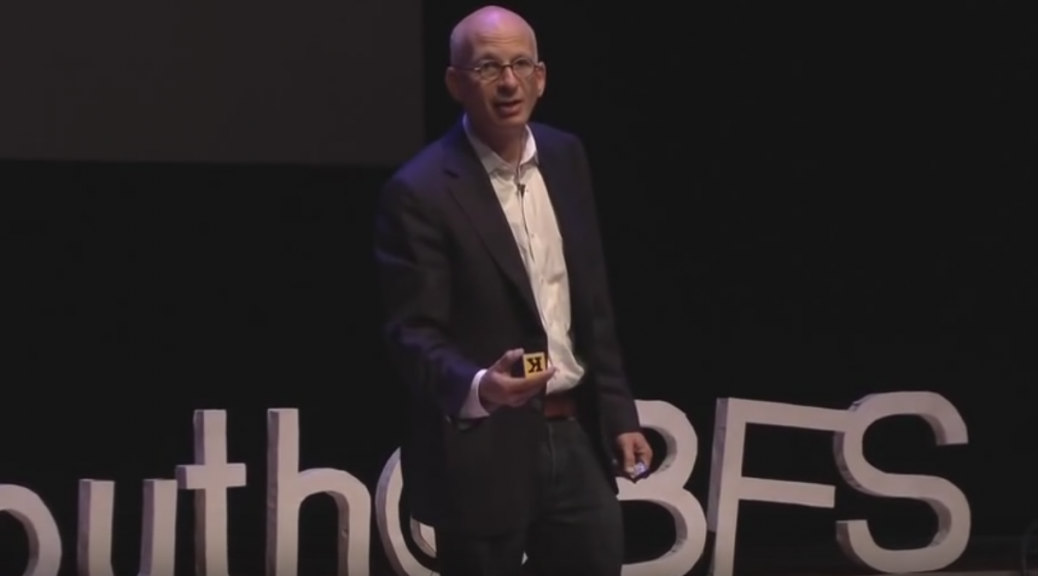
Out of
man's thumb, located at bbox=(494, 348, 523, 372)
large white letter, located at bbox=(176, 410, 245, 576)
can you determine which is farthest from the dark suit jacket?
large white letter, located at bbox=(176, 410, 245, 576)

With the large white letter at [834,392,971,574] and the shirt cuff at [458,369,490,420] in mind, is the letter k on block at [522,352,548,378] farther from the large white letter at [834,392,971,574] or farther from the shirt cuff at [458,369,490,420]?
the large white letter at [834,392,971,574]

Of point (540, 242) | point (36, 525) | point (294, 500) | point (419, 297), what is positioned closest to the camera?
point (419, 297)

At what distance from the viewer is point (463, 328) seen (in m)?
2.29

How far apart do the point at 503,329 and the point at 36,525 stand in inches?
85.0

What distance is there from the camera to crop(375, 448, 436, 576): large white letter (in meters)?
4.25

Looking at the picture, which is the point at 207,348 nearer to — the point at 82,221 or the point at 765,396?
the point at 82,221

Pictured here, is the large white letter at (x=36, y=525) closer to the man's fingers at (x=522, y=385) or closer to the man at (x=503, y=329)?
the man at (x=503, y=329)

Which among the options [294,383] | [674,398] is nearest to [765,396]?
[674,398]

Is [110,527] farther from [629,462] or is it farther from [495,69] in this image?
[495,69]

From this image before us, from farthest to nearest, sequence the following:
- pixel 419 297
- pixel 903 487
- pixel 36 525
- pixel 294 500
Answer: pixel 903 487 → pixel 294 500 → pixel 36 525 → pixel 419 297

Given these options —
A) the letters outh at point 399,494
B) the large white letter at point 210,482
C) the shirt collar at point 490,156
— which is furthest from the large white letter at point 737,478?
the shirt collar at point 490,156

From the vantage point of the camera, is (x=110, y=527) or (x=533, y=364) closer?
(x=533, y=364)

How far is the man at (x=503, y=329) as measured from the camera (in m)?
2.26

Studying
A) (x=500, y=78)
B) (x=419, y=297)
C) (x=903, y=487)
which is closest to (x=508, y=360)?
(x=419, y=297)
